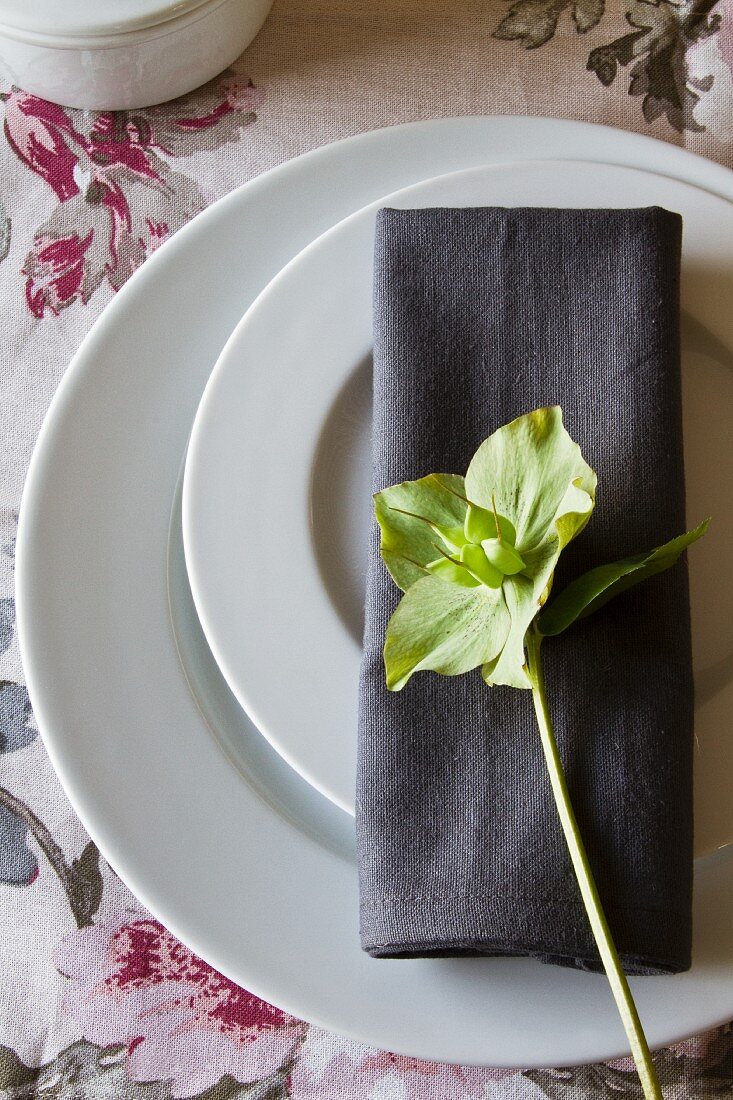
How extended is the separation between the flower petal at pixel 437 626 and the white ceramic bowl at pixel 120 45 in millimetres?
293

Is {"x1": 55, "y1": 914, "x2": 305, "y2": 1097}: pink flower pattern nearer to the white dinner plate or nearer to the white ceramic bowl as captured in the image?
the white dinner plate

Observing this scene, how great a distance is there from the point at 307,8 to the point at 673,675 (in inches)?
16.2

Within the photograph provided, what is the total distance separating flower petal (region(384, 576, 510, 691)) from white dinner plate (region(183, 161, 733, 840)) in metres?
0.08

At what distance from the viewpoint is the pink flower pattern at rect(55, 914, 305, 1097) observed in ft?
1.59

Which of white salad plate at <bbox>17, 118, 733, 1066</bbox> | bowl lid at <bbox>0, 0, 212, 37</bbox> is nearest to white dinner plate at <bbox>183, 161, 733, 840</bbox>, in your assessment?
white salad plate at <bbox>17, 118, 733, 1066</bbox>

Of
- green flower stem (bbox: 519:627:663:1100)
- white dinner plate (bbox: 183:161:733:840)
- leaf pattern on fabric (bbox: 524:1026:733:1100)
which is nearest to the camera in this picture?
green flower stem (bbox: 519:627:663:1100)

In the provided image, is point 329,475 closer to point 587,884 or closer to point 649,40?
point 587,884

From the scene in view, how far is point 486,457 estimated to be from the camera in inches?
11.6

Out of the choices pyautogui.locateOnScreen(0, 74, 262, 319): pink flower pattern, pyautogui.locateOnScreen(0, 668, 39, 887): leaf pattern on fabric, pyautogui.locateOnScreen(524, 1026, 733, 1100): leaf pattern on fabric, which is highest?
pyautogui.locateOnScreen(0, 74, 262, 319): pink flower pattern

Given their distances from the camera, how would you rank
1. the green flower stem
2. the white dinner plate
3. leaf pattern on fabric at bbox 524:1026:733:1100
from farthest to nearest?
leaf pattern on fabric at bbox 524:1026:733:1100
the white dinner plate
the green flower stem

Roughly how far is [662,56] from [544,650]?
36 centimetres

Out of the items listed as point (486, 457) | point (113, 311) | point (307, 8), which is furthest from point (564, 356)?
point (307, 8)

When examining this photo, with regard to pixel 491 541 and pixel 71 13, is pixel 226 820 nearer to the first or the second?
pixel 491 541

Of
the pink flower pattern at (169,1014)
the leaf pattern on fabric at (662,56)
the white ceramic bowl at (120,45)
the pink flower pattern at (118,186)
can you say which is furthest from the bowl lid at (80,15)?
the pink flower pattern at (169,1014)
